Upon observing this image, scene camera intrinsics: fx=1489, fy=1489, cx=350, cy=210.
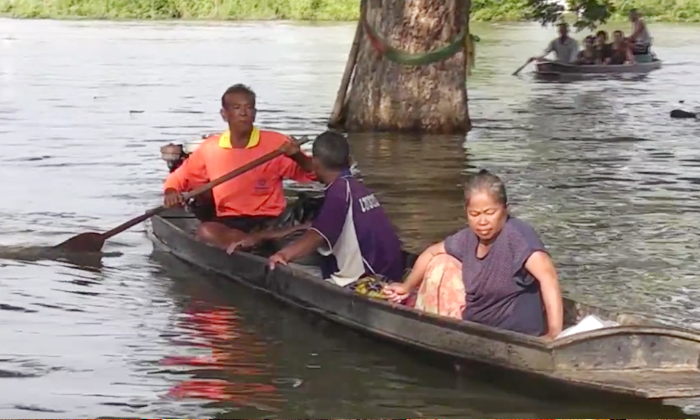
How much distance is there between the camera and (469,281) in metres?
7.29

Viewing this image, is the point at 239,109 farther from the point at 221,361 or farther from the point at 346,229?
the point at 221,361

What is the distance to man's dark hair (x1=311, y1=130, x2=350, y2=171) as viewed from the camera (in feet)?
27.6

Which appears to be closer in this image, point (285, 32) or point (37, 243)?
point (37, 243)

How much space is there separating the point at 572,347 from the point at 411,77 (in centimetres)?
1136

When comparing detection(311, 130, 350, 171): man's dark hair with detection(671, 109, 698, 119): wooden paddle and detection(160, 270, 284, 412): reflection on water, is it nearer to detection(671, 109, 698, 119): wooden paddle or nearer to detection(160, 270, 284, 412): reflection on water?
detection(160, 270, 284, 412): reflection on water

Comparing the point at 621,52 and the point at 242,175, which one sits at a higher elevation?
the point at 242,175

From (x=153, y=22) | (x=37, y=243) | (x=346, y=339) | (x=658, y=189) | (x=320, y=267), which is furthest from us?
(x=153, y=22)

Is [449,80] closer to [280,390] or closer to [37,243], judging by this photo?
[37,243]

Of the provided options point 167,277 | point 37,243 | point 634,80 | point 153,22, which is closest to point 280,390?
point 167,277

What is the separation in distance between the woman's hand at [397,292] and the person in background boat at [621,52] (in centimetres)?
2238

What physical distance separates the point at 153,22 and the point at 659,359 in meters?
55.6

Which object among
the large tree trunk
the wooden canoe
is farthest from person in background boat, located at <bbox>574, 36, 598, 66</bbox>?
the large tree trunk

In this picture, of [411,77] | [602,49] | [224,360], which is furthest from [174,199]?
[602,49]

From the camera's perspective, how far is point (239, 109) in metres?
9.64
